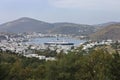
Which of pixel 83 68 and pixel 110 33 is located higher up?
pixel 83 68

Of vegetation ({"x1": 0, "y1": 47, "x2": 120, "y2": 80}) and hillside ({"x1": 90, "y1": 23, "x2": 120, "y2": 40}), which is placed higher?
vegetation ({"x1": 0, "y1": 47, "x2": 120, "y2": 80})

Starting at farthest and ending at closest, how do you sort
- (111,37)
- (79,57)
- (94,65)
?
(111,37) → (79,57) → (94,65)

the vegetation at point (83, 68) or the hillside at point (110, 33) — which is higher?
the vegetation at point (83, 68)

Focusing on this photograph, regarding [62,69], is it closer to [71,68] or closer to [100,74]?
[71,68]

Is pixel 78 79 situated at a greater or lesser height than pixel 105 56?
lesser

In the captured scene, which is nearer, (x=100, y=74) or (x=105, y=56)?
(x=100, y=74)

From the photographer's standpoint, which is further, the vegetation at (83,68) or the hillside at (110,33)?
the hillside at (110,33)

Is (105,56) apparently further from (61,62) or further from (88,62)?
(61,62)

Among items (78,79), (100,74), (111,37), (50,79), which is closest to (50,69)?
(50,79)

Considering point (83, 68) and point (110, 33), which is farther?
point (110, 33)

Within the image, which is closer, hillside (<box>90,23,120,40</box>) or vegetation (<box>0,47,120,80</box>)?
vegetation (<box>0,47,120,80</box>)

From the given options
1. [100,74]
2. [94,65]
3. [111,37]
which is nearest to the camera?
[100,74]
